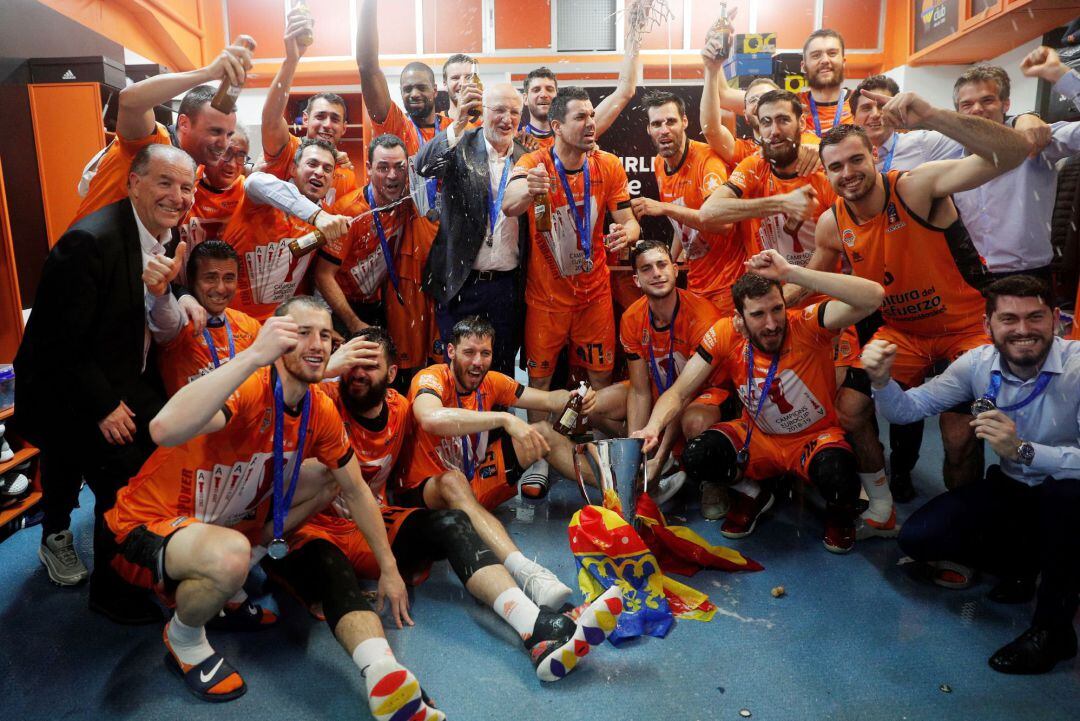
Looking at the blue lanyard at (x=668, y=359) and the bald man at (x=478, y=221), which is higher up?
the bald man at (x=478, y=221)

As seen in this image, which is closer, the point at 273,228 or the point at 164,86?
the point at 164,86

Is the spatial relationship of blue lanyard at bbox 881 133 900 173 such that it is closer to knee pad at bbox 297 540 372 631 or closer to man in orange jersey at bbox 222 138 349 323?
man in orange jersey at bbox 222 138 349 323

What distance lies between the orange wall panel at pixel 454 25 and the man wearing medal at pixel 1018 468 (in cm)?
752

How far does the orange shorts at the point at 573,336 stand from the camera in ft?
12.2

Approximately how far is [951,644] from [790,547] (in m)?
0.77

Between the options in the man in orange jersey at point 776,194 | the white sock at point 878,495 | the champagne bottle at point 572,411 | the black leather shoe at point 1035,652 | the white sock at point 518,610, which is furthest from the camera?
the man in orange jersey at point 776,194

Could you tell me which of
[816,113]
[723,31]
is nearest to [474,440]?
[723,31]

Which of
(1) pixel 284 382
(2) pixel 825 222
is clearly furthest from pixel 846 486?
(1) pixel 284 382

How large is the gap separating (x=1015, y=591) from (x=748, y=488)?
1017mm

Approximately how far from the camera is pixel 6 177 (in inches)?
193

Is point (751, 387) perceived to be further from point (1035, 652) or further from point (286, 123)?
point (286, 123)

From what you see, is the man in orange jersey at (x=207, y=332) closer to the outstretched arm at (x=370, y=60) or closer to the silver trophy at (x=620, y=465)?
the outstretched arm at (x=370, y=60)

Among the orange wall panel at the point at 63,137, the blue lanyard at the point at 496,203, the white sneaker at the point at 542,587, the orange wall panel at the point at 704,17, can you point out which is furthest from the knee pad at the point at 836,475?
the orange wall panel at the point at 704,17

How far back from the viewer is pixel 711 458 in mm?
3164
